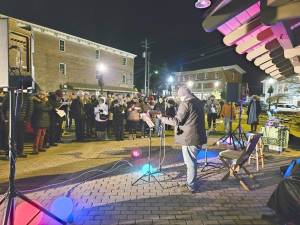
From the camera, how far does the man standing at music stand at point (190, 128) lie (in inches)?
235

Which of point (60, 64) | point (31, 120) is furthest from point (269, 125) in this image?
point (60, 64)

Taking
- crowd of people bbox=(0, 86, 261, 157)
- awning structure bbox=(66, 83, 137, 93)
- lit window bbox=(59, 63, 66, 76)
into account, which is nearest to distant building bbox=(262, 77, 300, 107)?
crowd of people bbox=(0, 86, 261, 157)

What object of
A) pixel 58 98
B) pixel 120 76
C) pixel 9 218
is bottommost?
pixel 9 218

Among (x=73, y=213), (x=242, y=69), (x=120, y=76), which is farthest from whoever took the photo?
(x=242, y=69)

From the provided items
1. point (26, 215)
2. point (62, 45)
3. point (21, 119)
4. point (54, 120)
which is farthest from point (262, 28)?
point (62, 45)

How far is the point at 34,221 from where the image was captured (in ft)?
15.3

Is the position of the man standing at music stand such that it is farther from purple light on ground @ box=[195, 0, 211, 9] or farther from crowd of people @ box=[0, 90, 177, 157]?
crowd of people @ box=[0, 90, 177, 157]

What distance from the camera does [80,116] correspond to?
12148 millimetres

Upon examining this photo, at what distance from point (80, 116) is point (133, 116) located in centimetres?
244

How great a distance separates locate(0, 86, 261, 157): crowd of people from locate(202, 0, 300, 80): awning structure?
3.88 metres

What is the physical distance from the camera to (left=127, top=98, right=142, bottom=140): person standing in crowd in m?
13.3

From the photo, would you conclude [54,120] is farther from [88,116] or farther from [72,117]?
[88,116]

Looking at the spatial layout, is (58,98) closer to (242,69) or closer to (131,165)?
(131,165)

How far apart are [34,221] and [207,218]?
2692 millimetres
